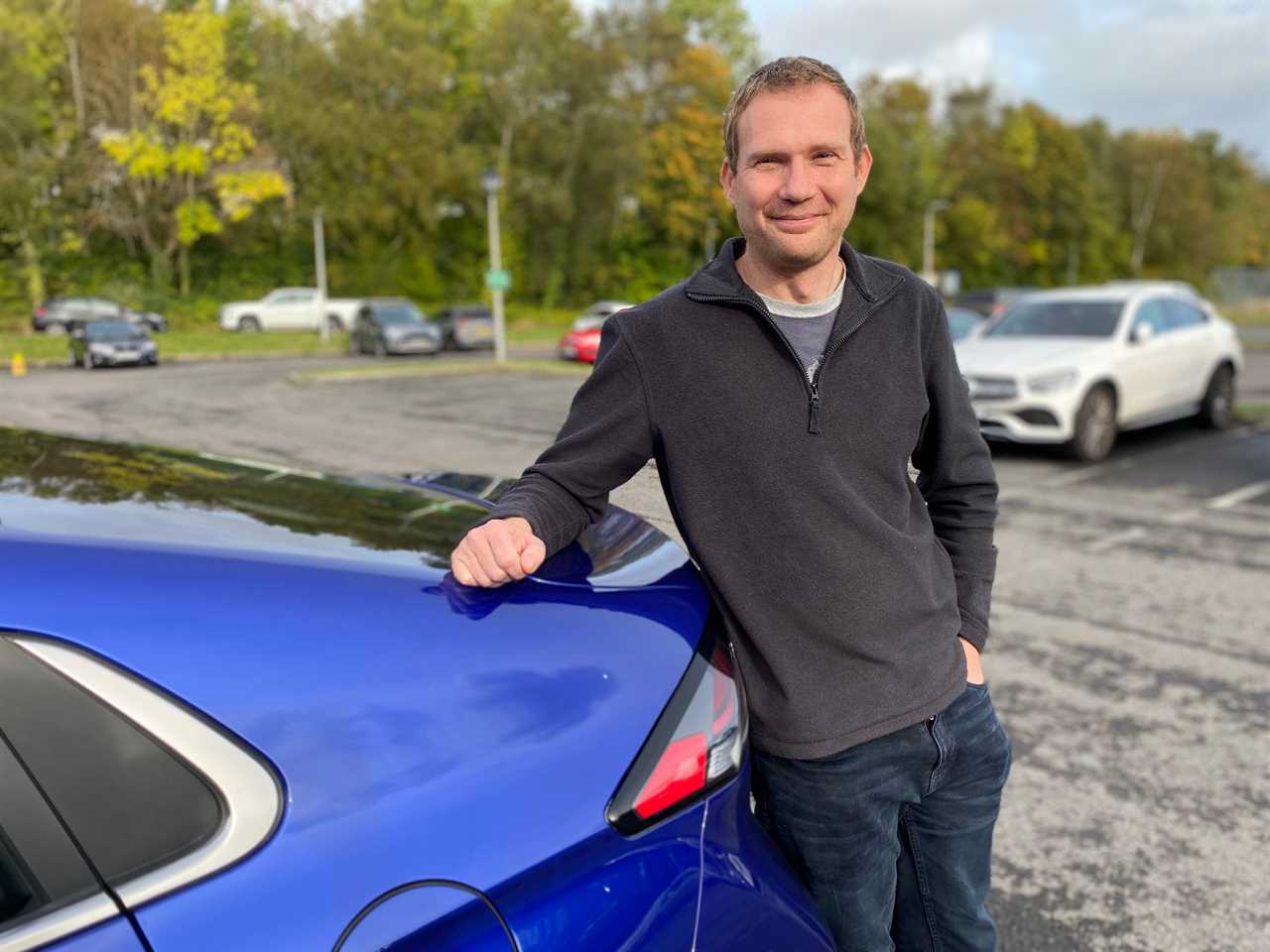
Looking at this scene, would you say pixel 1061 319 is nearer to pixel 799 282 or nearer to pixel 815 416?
pixel 799 282

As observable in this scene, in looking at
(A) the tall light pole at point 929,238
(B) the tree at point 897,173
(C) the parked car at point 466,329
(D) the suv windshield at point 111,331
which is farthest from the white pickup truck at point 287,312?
(A) the tall light pole at point 929,238

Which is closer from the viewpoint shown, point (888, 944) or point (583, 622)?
point (583, 622)

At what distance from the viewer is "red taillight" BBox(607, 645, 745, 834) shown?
123cm

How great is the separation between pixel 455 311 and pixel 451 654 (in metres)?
28.3

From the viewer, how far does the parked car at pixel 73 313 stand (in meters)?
6.12

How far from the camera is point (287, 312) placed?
20.8 m

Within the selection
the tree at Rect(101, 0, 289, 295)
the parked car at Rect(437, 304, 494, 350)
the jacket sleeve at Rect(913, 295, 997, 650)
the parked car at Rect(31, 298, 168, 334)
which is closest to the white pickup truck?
the tree at Rect(101, 0, 289, 295)

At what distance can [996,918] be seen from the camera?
→ 2.46 meters

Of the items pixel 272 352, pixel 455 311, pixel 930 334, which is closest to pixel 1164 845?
pixel 930 334

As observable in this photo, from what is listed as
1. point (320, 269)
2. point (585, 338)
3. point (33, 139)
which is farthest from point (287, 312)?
point (585, 338)

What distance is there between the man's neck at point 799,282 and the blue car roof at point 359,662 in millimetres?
513

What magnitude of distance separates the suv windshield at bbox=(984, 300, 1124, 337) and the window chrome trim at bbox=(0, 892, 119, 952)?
10.1 m

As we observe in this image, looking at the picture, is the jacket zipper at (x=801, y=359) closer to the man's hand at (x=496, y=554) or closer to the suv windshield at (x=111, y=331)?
the man's hand at (x=496, y=554)

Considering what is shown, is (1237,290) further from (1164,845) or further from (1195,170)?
(1164,845)
